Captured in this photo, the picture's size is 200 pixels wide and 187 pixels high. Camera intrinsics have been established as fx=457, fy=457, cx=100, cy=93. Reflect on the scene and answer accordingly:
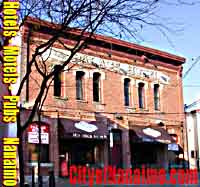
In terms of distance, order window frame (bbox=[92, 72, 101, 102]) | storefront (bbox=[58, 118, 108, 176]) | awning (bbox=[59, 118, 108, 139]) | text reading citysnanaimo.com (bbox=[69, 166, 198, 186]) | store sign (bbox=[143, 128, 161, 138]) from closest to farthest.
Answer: text reading citysnanaimo.com (bbox=[69, 166, 198, 186]), awning (bbox=[59, 118, 108, 139]), storefront (bbox=[58, 118, 108, 176]), window frame (bbox=[92, 72, 101, 102]), store sign (bbox=[143, 128, 161, 138])

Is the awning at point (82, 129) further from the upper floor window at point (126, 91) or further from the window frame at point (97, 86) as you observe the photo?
the upper floor window at point (126, 91)

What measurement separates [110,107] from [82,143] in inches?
122

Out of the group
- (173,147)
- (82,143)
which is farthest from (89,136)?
(173,147)


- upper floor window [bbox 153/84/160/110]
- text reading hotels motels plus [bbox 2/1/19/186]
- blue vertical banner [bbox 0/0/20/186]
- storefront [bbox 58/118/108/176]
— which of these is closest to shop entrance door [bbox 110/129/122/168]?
storefront [bbox 58/118/108/176]

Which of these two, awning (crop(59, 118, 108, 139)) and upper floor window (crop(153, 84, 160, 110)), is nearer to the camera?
awning (crop(59, 118, 108, 139))

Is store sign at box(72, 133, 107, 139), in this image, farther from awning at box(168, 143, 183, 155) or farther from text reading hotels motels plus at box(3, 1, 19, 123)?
text reading hotels motels plus at box(3, 1, 19, 123)

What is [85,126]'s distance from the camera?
26859mm

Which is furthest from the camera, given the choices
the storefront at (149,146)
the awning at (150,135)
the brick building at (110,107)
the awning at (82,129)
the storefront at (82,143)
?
the storefront at (149,146)

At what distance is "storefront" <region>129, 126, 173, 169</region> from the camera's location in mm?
30094

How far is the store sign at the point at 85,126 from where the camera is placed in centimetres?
Result: 2649

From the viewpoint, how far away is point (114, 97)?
29.7 meters

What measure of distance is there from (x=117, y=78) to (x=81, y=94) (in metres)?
3.29

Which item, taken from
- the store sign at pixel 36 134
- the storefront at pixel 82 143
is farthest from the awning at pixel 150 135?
the store sign at pixel 36 134

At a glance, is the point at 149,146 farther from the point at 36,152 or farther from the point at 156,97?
the point at 36,152
